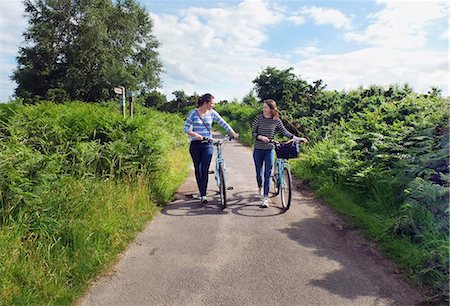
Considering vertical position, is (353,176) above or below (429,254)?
above

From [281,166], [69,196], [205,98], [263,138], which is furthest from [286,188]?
[69,196]

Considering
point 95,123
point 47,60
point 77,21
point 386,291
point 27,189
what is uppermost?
point 77,21

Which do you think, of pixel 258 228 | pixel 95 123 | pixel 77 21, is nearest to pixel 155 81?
pixel 77 21

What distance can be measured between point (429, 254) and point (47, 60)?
3780cm

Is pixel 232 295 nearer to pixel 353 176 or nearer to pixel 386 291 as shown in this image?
pixel 386 291

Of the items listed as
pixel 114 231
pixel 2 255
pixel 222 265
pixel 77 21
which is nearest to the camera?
pixel 2 255

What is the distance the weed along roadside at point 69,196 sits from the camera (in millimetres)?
3408

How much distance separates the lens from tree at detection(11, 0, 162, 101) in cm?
3192

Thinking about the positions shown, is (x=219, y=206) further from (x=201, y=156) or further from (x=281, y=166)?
(x=281, y=166)

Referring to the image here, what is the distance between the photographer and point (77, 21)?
33.6m

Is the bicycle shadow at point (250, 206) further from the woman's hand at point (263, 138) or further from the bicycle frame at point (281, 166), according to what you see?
the woman's hand at point (263, 138)

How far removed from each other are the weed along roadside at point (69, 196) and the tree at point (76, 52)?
2681cm

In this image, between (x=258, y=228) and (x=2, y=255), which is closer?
Answer: (x=2, y=255)

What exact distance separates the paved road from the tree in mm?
30054
